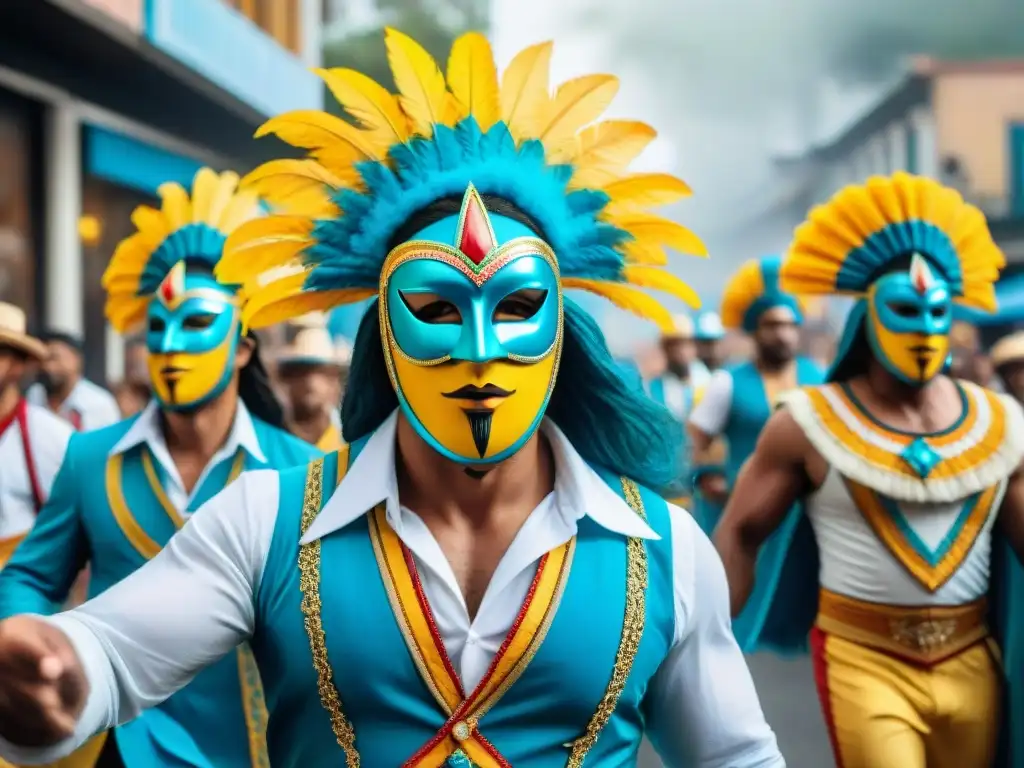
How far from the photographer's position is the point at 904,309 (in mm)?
4500

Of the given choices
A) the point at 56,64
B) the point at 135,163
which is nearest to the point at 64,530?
the point at 56,64

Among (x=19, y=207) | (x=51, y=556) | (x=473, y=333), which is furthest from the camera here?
(x=19, y=207)

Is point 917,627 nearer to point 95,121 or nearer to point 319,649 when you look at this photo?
point 319,649

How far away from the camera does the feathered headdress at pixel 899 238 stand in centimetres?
461

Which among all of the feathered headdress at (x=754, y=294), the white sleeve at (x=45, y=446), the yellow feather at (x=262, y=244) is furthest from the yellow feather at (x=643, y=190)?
the feathered headdress at (x=754, y=294)

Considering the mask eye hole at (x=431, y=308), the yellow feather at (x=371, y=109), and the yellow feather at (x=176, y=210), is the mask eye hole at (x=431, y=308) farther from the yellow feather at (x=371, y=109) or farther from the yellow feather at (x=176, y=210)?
the yellow feather at (x=176, y=210)

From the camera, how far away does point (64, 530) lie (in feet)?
13.0

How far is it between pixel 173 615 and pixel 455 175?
992mm

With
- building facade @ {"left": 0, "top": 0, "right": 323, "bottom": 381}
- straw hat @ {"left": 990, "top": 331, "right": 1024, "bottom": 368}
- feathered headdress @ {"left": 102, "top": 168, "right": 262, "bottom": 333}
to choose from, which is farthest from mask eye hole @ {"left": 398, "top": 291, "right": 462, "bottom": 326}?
building facade @ {"left": 0, "top": 0, "right": 323, "bottom": 381}

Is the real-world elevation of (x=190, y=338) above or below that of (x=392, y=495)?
above

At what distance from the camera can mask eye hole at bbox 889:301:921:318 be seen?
448cm

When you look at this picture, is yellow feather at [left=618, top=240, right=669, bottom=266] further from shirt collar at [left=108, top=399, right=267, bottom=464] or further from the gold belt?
the gold belt

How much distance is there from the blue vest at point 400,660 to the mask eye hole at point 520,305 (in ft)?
1.46

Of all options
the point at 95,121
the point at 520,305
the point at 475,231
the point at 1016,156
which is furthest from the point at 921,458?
the point at 1016,156
